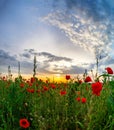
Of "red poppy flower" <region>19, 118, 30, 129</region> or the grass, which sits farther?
the grass

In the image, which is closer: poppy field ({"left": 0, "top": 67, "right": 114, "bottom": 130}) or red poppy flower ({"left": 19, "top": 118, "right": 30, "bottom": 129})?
red poppy flower ({"left": 19, "top": 118, "right": 30, "bottom": 129})

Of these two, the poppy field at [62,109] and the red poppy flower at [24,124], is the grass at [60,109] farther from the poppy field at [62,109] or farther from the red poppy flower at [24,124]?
the red poppy flower at [24,124]

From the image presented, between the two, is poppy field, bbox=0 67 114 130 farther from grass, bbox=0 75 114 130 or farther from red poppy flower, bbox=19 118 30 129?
red poppy flower, bbox=19 118 30 129

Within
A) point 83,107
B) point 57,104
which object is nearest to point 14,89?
point 57,104

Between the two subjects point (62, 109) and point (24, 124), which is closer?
point (24, 124)

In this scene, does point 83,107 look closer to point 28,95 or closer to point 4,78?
point 28,95

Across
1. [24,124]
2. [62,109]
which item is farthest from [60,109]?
[24,124]

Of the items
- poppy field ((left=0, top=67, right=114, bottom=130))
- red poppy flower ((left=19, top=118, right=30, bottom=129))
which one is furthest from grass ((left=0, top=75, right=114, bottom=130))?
red poppy flower ((left=19, top=118, right=30, bottom=129))

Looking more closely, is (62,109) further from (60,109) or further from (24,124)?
(24,124)

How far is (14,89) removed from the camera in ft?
19.6

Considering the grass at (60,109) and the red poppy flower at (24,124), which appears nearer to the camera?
the red poppy flower at (24,124)

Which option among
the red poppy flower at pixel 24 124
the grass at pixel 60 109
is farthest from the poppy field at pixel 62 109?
the red poppy flower at pixel 24 124

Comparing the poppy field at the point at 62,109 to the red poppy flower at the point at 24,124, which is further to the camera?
the poppy field at the point at 62,109

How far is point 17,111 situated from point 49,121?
108 centimetres
